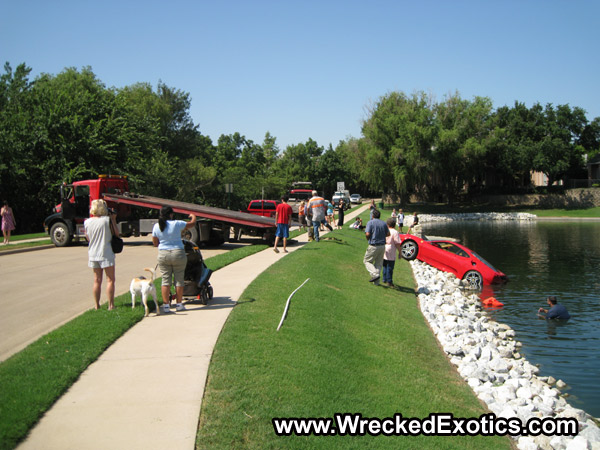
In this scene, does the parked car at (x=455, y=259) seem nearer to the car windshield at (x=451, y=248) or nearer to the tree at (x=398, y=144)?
the car windshield at (x=451, y=248)

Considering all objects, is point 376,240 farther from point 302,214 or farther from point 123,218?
point 302,214

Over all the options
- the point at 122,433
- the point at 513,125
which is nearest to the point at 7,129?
the point at 122,433

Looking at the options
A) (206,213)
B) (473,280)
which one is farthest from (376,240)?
(206,213)

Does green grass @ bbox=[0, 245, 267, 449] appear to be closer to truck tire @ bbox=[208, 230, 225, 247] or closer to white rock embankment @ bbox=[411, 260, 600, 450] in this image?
white rock embankment @ bbox=[411, 260, 600, 450]

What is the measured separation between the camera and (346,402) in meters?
6.47

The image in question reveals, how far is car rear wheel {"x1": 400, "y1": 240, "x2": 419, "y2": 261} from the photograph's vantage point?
21969 mm

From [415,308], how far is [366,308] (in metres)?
2.69

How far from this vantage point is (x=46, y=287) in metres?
13.3

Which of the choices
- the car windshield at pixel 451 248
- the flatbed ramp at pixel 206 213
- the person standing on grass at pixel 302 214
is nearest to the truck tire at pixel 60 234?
the flatbed ramp at pixel 206 213

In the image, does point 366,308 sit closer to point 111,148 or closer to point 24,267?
point 24,267

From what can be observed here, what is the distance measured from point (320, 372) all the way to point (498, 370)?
4417 millimetres

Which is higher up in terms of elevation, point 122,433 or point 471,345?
point 122,433

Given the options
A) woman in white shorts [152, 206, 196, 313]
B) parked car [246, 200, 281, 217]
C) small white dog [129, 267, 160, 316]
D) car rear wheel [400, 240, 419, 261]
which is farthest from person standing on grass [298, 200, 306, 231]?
woman in white shorts [152, 206, 196, 313]

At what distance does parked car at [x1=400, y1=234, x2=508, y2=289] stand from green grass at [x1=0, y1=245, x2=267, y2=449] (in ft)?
43.7
